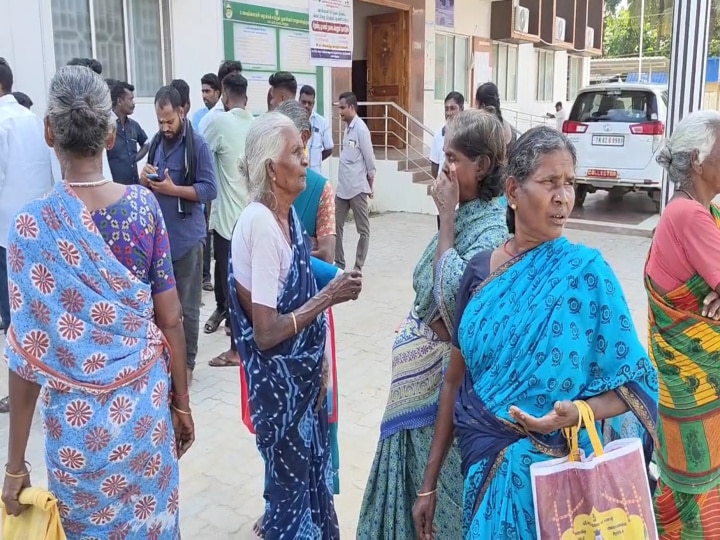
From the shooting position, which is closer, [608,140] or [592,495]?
[592,495]

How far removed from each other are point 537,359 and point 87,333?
45.5 inches

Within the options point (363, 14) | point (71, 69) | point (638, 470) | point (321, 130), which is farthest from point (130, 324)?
point (363, 14)

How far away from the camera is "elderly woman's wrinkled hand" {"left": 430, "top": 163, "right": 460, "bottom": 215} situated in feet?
6.67

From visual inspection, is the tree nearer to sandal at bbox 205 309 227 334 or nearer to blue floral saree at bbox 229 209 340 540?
sandal at bbox 205 309 227 334

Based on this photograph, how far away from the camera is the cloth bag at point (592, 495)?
1.47m

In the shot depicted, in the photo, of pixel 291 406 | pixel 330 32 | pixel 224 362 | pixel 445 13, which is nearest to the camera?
pixel 291 406

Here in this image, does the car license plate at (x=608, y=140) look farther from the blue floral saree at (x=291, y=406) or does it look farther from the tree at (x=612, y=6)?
the tree at (x=612, y=6)

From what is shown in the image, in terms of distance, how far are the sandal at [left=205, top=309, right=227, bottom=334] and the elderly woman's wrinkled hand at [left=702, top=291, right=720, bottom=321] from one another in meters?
4.04

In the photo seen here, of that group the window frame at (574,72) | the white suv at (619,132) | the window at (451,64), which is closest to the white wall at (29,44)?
the white suv at (619,132)

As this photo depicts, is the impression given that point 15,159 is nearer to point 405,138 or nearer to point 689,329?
point 689,329

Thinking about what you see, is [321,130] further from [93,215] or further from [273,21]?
[93,215]

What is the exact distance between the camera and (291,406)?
2.33m

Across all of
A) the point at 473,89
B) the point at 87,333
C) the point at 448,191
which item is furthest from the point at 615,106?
the point at 87,333

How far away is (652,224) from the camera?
10859 millimetres
